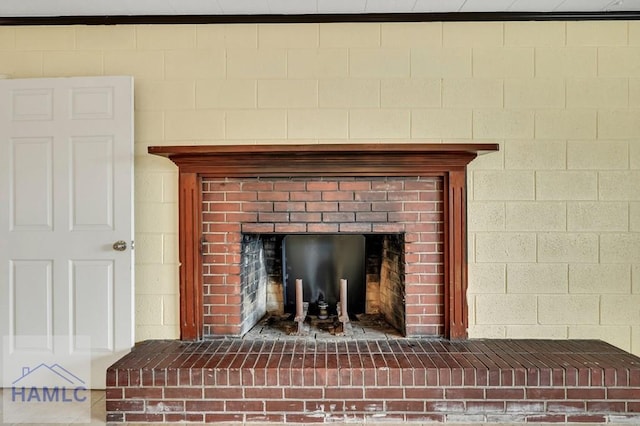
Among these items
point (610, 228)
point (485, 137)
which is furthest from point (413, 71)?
point (610, 228)

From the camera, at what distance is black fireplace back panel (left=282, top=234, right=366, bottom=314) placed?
275cm

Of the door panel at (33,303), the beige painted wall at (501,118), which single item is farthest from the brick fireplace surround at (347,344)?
the door panel at (33,303)

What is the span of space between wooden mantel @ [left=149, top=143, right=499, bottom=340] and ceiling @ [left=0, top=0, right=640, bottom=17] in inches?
33.1

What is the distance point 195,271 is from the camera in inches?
93.3

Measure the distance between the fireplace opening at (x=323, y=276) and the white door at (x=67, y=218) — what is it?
0.83 meters

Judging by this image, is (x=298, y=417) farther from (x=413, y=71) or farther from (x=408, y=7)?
(x=408, y=7)

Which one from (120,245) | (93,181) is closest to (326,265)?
(120,245)

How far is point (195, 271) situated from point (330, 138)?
116 centimetres

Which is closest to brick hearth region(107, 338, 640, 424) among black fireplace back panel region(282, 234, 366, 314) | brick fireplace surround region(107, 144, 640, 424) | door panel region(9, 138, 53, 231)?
brick fireplace surround region(107, 144, 640, 424)

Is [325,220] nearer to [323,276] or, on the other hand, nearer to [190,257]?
A: [323,276]

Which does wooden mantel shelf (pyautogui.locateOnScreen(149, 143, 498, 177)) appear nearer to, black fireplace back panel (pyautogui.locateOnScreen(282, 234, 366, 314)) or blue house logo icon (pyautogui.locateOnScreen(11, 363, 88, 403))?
black fireplace back panel (pyautogui.locateOnScreen(282, 234, 366, 314))

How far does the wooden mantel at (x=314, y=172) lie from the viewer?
2.24 m

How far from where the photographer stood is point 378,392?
1982 millimetres

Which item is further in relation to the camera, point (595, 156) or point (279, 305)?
point (279, 305)
